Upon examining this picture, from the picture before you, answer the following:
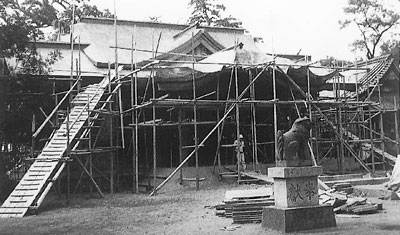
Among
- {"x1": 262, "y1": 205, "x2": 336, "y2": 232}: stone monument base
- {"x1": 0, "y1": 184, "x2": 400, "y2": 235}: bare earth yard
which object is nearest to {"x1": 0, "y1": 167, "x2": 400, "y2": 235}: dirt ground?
{"x1": 0, "y1": 184, "x2": 400, "y2": 235}: bare earth yard

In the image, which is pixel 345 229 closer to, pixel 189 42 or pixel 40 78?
pixel 40 78

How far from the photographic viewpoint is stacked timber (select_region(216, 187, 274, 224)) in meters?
11.0

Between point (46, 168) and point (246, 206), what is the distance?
728 centimetres

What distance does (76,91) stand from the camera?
19.9 m

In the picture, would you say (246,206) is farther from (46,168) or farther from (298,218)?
(46,168)

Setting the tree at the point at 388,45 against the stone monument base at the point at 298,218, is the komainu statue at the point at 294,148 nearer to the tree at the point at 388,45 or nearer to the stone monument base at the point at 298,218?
the stone monument base at the point at 298,218

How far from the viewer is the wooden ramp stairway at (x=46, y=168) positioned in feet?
45.4

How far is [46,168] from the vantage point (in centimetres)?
1538

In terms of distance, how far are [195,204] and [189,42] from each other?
1139cm

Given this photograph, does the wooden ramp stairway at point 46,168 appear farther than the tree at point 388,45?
No

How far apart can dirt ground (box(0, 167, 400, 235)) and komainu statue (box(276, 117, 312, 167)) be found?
144 centimetres

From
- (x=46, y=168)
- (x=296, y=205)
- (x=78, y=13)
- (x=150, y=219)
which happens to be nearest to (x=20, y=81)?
(x=46, y=168)

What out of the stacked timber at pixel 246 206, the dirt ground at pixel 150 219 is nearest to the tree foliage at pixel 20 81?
the dirt ground at pixel 150 219

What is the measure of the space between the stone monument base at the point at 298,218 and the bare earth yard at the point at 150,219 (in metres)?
0.22
